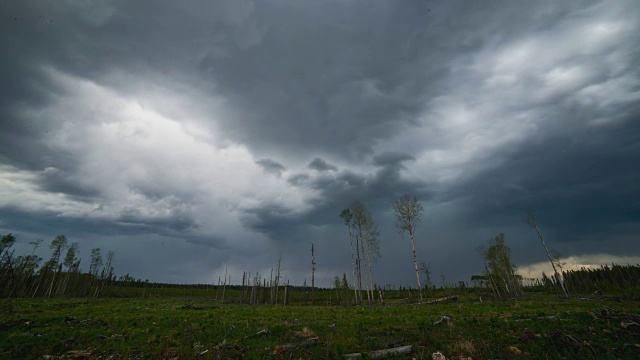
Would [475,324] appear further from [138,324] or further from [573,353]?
[138,324]

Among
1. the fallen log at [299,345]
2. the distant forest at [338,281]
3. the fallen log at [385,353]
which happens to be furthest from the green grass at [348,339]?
the distant forest at [338,281]

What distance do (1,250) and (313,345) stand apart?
8056 cm

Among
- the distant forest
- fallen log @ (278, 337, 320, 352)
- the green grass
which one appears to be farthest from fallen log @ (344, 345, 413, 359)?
the distant forest

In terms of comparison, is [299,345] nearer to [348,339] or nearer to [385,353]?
[348,339]

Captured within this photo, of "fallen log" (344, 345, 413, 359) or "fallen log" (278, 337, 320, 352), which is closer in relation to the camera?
"fallen log" (344, 345, 413, 359)

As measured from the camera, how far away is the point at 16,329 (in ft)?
59.3

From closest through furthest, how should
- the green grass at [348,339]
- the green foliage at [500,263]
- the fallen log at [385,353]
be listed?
the green grass at [348,339]
the fallen log at [385,353]
the green foliage at [500,263]

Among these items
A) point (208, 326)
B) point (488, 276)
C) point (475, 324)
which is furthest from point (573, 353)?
Answer: point (488, 276)

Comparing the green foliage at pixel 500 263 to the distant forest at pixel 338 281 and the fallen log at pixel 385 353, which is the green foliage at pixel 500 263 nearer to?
the distant forest at pixel 338 281

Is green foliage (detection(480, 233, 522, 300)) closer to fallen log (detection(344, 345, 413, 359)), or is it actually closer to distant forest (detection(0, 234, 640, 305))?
distant forest (detection(0, 234, 640, 305))

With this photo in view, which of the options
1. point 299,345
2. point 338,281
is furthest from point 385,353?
point 338,281

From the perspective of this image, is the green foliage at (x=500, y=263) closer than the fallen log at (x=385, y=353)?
No

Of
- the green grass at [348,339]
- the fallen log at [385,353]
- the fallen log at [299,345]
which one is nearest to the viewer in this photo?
the green grass at [348,339]

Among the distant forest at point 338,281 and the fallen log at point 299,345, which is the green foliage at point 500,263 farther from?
the fallen log at point 299,345
